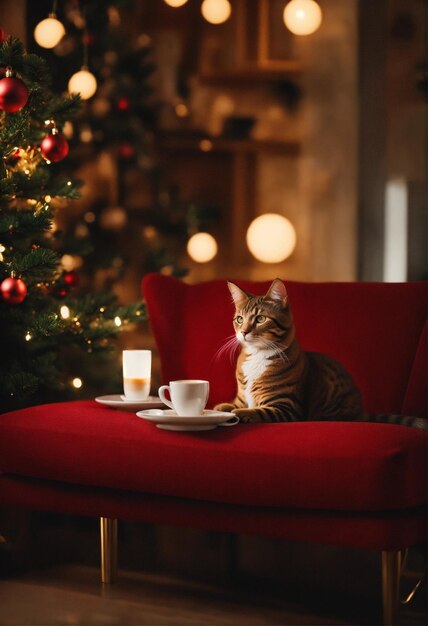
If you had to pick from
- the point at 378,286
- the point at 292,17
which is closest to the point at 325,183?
the point at 292,17

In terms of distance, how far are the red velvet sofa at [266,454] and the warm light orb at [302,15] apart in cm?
140

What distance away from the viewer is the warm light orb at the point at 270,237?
4402 millimetres

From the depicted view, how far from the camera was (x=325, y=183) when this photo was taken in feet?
15.0

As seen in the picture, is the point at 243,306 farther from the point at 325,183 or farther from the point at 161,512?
the point at 325,183

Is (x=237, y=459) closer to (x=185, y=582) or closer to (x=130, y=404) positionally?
(x=130, y=404)

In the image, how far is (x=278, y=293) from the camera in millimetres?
2297

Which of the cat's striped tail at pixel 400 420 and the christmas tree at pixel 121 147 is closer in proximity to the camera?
the cat's striped tail at pixel 400 420

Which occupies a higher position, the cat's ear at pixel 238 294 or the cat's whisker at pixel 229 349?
the cat's ear at pixel 238 294

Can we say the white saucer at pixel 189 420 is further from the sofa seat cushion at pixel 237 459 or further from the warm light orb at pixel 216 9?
the warm light orb at pixel 216 9

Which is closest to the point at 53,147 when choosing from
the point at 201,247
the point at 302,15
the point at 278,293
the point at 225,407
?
the point at 278,293

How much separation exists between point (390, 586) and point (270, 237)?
2699mm

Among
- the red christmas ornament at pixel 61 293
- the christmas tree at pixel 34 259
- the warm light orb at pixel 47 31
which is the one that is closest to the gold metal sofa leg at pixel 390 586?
the christmas tree at pixel 34 259

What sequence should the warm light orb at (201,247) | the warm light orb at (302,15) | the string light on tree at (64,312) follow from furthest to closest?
the warm light orb at (201,247) < the warm light orb at (302,15) < the string light on tree at (64,312)

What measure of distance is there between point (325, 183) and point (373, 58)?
26.8 inches
